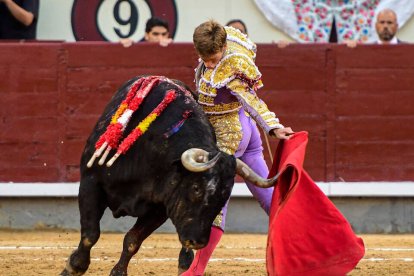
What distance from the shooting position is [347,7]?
9.55 m

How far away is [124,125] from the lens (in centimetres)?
561

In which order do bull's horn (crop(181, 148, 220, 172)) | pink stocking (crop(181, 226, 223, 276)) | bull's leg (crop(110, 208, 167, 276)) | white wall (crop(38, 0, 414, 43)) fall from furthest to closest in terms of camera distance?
white wall (crop(38, 0, 414, 43))
pink stocking (crop(181, 226, 223, 276))
bull's leg (crop(110, 208, 167, 276))
bull's horn (crop(181, 148, 220, 172))

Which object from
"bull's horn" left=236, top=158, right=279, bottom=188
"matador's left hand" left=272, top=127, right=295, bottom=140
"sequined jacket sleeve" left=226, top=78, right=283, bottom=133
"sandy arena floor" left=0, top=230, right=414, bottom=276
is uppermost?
"sequined jacket sleeve" left=226, top=78, right=283, bottom=133

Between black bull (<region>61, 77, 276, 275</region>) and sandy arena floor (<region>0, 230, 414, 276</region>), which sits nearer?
black bull (<region>61, 77, 276, 275</region>)

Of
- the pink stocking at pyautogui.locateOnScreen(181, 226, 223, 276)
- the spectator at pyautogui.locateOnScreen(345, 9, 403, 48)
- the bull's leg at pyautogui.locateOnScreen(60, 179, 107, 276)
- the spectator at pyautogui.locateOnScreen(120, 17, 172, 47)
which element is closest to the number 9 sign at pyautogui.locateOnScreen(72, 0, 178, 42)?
the spectator at pyautogui.locateOnScreen(120, 17, 172, 47)

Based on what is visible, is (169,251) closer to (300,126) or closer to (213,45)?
(300,126)

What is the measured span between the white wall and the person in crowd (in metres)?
3.78

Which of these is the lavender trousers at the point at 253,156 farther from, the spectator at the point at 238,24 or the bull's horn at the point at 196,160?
the spectator at the point at 238,24

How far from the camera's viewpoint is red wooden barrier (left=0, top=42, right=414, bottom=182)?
8703 millimetres

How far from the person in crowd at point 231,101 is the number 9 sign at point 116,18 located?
3.86 m

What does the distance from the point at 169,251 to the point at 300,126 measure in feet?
5.58

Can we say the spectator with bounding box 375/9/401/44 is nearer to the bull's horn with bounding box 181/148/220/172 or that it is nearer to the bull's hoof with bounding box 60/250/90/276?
the bull's horn with bounding box 181/148/220/172

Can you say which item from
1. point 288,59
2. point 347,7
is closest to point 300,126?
point 288,59

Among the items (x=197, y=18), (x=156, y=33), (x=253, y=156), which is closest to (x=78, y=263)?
(x=253, y=156)
